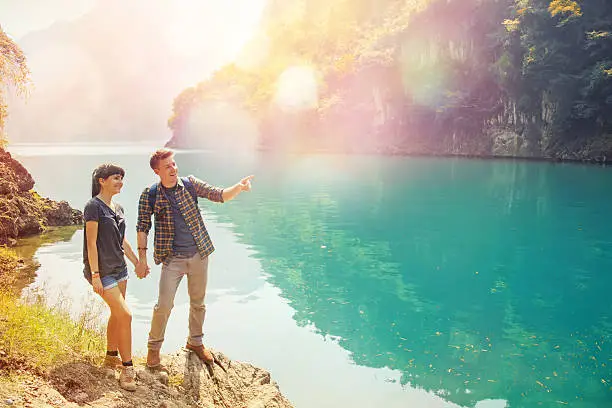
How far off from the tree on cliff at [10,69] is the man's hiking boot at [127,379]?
22.3 feet

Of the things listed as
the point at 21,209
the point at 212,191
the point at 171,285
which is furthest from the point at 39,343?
the point at 21,209

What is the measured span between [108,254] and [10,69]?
21.7 feet

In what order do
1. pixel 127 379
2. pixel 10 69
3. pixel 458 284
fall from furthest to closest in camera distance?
pixel 458 284
pixel 10 69
pixel 127 379

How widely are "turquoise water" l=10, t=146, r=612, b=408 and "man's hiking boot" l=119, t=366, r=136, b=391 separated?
2.78m

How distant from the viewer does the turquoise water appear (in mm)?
7188

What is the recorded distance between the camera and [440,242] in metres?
15.9

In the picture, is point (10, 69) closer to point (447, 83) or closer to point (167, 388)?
point (167, 388)

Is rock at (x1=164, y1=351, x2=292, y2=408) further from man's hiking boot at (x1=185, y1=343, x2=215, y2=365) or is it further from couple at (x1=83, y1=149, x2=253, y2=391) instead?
couple at (x1=83, y1=149, x2=253, y2=391)

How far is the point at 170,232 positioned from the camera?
200 inches

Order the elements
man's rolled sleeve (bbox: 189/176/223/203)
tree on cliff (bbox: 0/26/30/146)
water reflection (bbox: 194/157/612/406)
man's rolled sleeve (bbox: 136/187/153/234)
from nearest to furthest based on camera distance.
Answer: man's rolled sleeve (bbox: 136/187/153/234) < man's rolled sleeve (bbox: 189/176/223/203) < water reflection (bbox: 194/157/612/406) < tree on cliff (bbox: 0/26/30/146)

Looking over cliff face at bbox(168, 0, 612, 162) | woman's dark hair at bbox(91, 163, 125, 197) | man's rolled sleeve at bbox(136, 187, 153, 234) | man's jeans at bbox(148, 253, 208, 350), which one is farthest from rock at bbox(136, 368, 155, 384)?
cliff face at bbox(168, 0, 612, 162)

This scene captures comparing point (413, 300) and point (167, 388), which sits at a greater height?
point (167, 388)

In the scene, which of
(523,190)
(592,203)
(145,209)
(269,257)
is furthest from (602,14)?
(145,209)

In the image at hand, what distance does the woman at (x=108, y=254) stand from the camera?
186 inches
